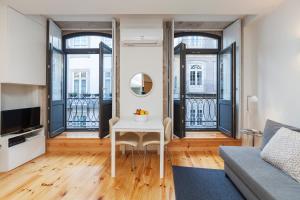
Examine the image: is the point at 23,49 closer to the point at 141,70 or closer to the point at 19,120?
the point at 19,120

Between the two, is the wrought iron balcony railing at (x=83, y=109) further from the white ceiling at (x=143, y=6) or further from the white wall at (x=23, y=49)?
the white ceiling at (x=143, y=6)

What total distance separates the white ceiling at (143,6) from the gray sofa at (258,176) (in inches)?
72.7

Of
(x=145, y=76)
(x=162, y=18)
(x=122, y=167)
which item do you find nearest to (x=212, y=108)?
(x=145, y=76)

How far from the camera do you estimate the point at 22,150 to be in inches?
138

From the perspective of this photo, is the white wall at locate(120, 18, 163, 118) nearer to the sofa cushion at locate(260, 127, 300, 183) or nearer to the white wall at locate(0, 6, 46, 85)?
the white wall at locate(0, 6, 46, 85)

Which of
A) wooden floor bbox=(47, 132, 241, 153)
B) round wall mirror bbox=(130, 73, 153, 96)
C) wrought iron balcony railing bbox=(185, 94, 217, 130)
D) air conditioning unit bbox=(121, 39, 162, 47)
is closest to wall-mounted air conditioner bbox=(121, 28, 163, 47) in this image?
air conditioning unit bbox=(121, 39, 162, 47)

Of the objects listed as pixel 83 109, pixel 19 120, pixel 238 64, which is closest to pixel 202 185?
pixel 238 64

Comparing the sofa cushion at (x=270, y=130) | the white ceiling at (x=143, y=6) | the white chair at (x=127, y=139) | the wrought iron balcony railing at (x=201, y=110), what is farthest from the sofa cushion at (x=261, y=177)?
the wrought iron balcony railing at (x=201, y=110)

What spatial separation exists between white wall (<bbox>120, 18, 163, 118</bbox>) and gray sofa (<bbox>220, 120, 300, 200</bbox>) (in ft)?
5.92

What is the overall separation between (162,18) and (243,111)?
2579 mm

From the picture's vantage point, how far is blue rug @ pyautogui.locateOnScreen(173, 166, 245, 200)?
7.97 ft

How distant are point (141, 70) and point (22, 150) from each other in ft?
8.63

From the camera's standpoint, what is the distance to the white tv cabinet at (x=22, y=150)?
10.4 feet

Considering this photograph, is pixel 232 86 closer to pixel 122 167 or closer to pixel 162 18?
pixel 162 18
